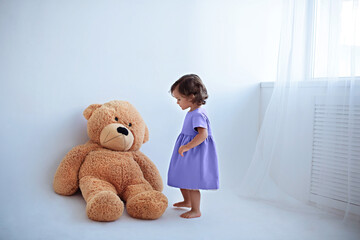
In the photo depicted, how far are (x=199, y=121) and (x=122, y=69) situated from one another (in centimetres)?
59

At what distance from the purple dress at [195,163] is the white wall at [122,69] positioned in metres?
0.43

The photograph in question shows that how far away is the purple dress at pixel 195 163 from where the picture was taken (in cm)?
151

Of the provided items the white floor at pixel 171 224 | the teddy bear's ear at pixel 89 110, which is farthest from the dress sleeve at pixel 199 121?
the teddy bear's ear at pixel 89 110

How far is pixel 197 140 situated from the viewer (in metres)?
1.49

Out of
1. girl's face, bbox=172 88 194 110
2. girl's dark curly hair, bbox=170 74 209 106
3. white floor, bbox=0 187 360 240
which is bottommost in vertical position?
white floor, bbox=0 187 360 240

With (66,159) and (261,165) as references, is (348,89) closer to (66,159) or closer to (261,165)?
(261,165)

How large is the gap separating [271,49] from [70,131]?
59.2 inches

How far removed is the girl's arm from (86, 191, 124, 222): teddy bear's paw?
0.36 metres

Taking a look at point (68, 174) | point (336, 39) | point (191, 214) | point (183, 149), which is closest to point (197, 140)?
point (183, 149)

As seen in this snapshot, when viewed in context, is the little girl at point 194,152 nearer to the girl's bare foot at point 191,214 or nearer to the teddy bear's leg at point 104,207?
the girl's bare foot at point 191,214

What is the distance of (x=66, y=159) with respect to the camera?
5.25 ft

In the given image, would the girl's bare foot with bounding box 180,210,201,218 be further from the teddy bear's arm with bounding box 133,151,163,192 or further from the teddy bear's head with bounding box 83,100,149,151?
the teddy bear's head with bounding box 83,100,149,151

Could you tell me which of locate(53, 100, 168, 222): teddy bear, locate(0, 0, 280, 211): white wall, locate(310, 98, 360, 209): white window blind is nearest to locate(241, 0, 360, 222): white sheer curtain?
locate(310, 98, 360, 209): white window blind

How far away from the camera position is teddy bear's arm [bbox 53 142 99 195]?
1.57 metres
